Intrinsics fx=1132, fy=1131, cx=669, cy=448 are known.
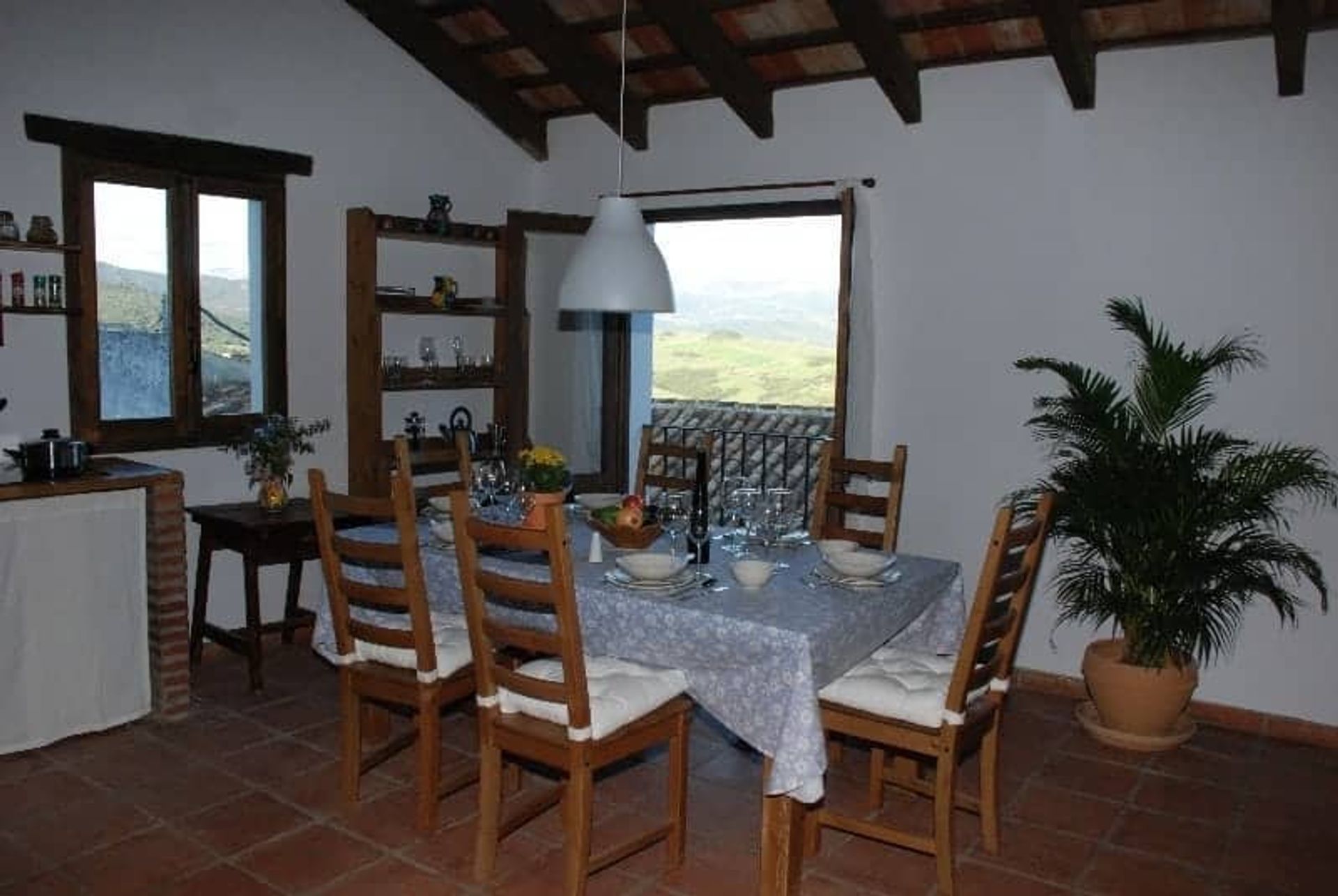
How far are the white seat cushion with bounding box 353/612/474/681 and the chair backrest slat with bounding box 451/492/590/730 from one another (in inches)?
10.8

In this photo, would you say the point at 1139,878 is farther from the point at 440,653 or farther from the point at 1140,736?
the point at 440,653

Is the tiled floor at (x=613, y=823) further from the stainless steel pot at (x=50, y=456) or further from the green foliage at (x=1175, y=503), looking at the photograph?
the stainless steel pot at (x=50, y=456)

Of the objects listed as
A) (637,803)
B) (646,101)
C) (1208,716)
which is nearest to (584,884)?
(637,803)

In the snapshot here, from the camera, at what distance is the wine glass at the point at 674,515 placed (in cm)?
354

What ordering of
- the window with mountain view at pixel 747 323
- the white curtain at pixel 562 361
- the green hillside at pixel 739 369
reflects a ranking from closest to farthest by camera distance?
the white curtain at pixel 562 361
the window with mountain view at pixel 747 323
the green hillside at pixel 739 369

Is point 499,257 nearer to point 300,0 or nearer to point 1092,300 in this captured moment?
point 300,0

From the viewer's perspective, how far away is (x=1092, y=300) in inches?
→ 177

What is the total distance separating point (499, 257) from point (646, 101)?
1036 millimetres

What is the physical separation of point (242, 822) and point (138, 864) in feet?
1.03

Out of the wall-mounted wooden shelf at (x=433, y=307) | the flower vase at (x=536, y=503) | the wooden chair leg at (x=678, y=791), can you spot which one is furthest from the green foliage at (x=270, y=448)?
the wooden chair leg at (x=678, y=791)

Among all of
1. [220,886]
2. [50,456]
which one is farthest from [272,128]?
[220,886]

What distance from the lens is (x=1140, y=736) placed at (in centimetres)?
400

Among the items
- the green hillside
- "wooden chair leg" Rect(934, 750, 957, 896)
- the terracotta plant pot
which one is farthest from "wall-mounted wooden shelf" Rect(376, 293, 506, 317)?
the green hillside

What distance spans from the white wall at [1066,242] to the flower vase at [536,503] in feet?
6.30
